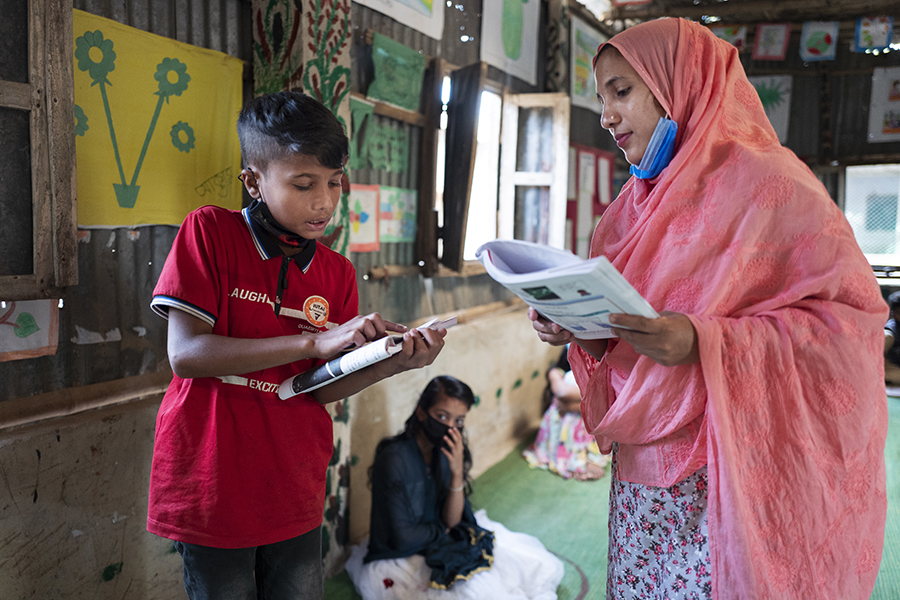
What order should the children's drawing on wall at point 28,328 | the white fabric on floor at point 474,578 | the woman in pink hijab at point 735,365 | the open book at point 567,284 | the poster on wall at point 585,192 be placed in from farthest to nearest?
the poster on wall at point 585,192 < the white fabric on floor at point 474,578 < the children's drawing on wall at point 28,328 < the woman in pink hijab at point 735,365 < the open book at point 567,284

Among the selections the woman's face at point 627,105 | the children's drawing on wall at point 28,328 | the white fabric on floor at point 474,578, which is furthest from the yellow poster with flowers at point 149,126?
the white fabric on floor at point 474,578

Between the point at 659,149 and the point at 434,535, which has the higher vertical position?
the point at 659,149

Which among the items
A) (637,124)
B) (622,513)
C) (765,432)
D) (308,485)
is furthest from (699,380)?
(308,485)

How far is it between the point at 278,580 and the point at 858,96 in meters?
8.28

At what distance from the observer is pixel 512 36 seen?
420cm

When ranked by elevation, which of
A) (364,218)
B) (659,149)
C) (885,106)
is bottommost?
(364,218)

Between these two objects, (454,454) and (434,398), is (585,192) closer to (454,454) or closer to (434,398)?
(434,398)

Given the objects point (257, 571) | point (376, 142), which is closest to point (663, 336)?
point (257, 571)

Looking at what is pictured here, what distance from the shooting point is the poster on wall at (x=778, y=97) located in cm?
738

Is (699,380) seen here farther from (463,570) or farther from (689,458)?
(463,570)

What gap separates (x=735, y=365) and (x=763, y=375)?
67 millimetres

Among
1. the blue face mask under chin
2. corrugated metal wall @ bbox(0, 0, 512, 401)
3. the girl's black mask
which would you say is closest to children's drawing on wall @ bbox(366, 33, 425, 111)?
corrugated metal wall @ bbox(0, 0, 512, 401)

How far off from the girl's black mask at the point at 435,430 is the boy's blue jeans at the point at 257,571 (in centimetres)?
118

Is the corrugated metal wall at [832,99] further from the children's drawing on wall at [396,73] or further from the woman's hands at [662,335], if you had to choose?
the woman's hands at [662,335]
